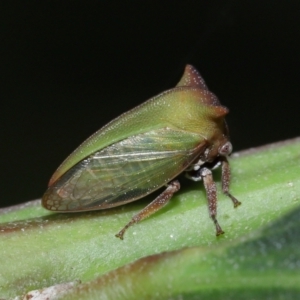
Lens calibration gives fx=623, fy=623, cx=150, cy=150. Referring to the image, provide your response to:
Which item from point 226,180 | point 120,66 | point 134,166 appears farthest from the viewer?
point 120,66

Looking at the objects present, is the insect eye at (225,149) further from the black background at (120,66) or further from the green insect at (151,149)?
the black background at (120,66)

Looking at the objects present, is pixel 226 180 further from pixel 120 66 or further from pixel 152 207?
pixel 120 66

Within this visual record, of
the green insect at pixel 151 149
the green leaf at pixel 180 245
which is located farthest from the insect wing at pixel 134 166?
the green leaf at pixel 180 245

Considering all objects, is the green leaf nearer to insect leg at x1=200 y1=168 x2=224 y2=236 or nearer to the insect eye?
insect leg at x1=200 y1=168 x2=224 y2=236

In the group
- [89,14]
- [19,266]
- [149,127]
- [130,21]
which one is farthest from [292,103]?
[19,266]

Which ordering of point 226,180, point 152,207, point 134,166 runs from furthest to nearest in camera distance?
point 134,166
point 226,180
point 152,207

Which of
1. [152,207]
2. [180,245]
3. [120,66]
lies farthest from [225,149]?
[120,66]

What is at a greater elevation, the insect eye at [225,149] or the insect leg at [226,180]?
the insect leg at [226,180]
